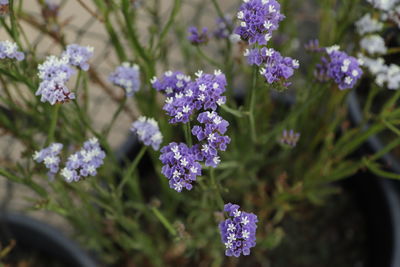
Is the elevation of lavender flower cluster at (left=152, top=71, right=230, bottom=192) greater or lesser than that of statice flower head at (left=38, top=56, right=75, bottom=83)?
lesser

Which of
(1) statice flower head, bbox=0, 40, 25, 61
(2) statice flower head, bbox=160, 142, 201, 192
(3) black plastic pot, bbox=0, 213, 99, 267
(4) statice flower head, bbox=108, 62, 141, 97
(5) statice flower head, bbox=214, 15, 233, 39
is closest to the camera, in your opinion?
(2) statice flower head, bbox=160, 142, 201, 192

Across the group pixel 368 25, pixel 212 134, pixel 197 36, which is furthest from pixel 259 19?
pixel 368 25

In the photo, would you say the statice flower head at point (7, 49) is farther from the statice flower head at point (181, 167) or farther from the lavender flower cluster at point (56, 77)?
the statice flower head at point (181, 167)

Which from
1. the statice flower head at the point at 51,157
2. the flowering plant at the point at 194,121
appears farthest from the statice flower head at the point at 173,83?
the statice flower head at the point at 51,157

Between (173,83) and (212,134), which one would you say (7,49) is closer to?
(173,83)

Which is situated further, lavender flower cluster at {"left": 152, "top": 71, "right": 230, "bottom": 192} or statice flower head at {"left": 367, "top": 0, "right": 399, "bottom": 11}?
statice flower head at {"left": 367, "top": 0, "right": 399, "bottom": 11}

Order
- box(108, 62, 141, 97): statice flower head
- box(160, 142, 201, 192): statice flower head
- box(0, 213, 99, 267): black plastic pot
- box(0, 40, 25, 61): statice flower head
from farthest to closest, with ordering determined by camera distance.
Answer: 1. box(0, 213, 99, 267): black plastic pot
2. box(108, 62, 141, 97): statice flower head
3. box(0, 40, 25, 61): statice flower head
4. box(160, 142, 201, 192): statice flower head

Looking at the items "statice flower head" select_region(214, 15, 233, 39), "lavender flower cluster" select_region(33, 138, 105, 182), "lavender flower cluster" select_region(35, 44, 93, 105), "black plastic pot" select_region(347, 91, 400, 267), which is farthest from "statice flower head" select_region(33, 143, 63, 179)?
"black plastic pot" select_region(347, 91, 400, 267)

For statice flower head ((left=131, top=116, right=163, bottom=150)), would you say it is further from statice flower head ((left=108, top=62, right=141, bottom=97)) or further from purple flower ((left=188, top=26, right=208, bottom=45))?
purple flower ((left=188, top=26, right=208, bottom=45))
